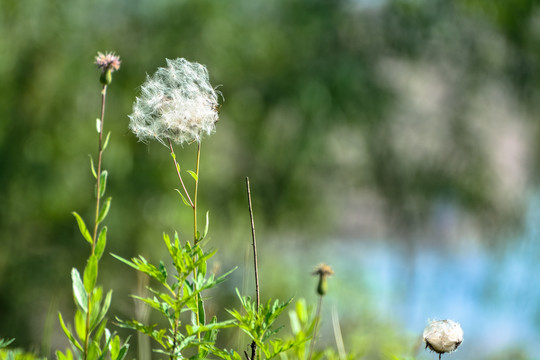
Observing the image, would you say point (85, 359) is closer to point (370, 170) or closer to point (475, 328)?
point (370, 170)

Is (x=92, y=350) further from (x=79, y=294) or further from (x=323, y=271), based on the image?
(x=323, y=271)

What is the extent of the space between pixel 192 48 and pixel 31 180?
1.65 m

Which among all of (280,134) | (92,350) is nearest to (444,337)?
(92,350)

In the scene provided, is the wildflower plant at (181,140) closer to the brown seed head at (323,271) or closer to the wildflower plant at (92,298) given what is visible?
the wildflower plant at (92,298)

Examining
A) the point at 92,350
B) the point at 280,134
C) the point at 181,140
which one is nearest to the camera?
the point at 92,350

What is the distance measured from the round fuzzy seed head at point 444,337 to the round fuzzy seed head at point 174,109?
311 mm

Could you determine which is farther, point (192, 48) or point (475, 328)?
point (475, 328)

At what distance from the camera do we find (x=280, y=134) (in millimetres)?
5508

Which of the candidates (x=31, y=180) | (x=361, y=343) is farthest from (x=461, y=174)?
(x=361, y=343)

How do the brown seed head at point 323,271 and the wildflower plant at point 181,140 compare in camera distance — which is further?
the brown seed head at point 323,271

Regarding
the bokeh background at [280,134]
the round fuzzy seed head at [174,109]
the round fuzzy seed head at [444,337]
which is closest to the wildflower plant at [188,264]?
the round fuzzy seed head at [174,109]

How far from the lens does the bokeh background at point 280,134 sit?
5164mm

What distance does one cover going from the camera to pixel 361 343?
1059mm

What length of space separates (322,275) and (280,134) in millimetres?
4772
